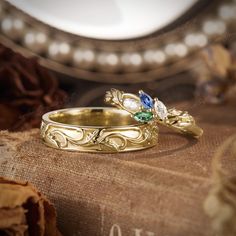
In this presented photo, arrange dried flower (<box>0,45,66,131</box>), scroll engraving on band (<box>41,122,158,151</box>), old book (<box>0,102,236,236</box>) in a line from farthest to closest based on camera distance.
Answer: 1. dried flower (<box>0,45,66,131</box>)
2. scroll engraving on band (<box>41,122,158,151</box>)
3. old book (<box>0,102,236,236</box>)

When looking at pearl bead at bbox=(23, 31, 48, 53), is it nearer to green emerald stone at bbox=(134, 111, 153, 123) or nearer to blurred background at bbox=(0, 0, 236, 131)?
blurred background at bbox=(0, 0, 236, 131)

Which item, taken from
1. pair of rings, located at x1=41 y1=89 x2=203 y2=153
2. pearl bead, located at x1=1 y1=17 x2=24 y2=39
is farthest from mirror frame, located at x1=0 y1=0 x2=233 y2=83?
pair of rings, located at x1=41 y1=89 x2=203 y2=153

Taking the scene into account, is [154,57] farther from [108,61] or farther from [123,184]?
[123,184]

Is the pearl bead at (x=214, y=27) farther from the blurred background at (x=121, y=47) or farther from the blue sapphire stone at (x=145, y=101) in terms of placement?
the blue sapphire stone at (x=145, y=101)

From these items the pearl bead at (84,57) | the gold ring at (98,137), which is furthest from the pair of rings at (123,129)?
the pearl bead at (84,57)

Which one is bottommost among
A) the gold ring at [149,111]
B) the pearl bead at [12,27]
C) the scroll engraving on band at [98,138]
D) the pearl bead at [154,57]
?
the scroll engraving on band at [98,138]

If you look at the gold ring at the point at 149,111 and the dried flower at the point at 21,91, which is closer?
the gold ring at the point at 149,111

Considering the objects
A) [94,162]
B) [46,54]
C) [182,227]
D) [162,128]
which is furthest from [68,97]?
[182,227]
